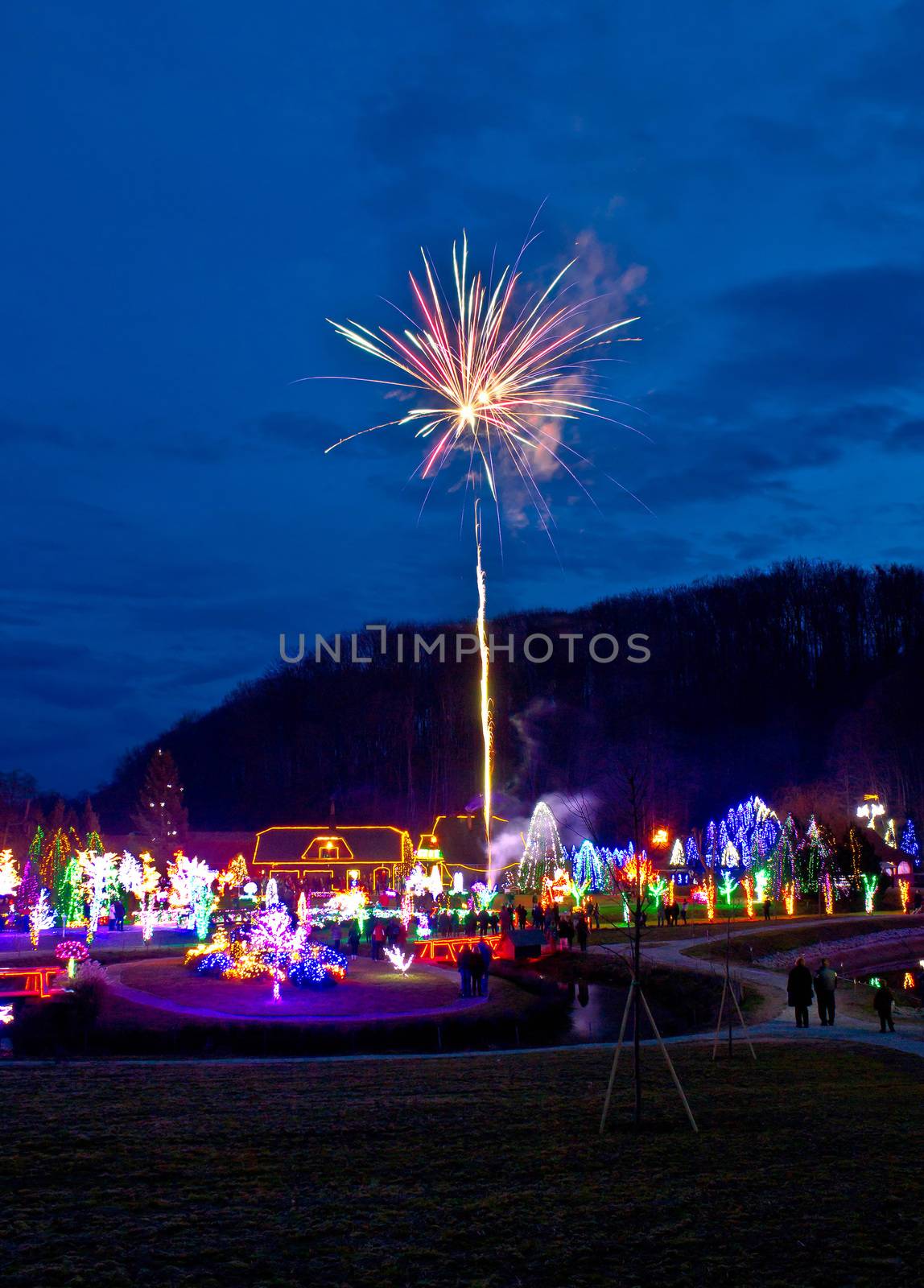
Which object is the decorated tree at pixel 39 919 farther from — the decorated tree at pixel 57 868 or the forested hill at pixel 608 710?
the forested hill at pixel 608 710

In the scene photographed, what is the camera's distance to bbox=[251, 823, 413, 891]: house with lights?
64.8 metres

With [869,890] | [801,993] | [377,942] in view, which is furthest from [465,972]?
[869,890]

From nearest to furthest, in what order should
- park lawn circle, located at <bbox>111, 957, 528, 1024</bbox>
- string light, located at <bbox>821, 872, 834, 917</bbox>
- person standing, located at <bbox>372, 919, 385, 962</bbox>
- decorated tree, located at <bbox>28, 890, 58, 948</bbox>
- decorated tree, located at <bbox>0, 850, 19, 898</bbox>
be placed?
park lawn circle, located at <bbox>111, 957, 528, 1024</bbox>
person standing, located at <bbox>372, 919, 385, 962</bbox>
decorated tree, located at <bbox>28, 890, 58, 948</bbox>
string light, located at <bbox>821, 872, 834, 917</bbox>
decorated tree, located at <bbox>0, 850, 19, 898</bbox>

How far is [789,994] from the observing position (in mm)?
18438

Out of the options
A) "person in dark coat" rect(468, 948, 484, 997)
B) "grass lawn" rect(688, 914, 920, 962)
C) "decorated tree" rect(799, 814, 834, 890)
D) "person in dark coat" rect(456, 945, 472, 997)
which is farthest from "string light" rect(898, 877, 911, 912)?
"person in dark coat" rect(456, 945, 472, 997)

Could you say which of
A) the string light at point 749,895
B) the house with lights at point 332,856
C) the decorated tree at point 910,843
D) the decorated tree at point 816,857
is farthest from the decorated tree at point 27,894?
the decorated tree at point 910,843

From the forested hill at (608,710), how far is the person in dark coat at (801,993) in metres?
52.3

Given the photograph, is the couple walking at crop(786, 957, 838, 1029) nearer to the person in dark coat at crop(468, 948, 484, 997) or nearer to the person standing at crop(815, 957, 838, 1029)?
the person standing at crop(815, 957, 838, 1029)

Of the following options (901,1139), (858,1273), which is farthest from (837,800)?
(858,1273)

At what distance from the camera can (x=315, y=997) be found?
23438 millimetres

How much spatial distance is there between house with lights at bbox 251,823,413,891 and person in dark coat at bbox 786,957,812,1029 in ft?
151

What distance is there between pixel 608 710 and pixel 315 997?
67300mm

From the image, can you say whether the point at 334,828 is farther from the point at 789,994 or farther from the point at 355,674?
the point at 789,994

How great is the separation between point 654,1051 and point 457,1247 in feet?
32.1
